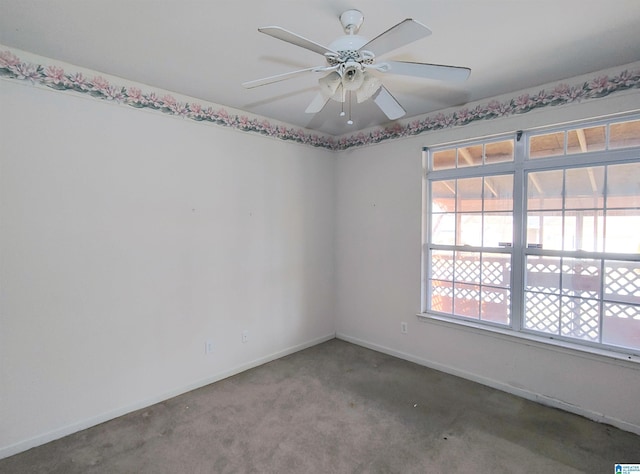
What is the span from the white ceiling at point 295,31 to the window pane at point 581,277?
1.43 meters

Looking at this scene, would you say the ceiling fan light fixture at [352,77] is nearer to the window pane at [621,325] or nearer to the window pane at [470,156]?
the window pane at [470,156]

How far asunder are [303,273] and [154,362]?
176cm

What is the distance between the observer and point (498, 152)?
118 inches

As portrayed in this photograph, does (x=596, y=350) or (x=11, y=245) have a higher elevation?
(x=11, y=245)

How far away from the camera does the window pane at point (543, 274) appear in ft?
8.95

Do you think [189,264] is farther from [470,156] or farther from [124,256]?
[470,156]

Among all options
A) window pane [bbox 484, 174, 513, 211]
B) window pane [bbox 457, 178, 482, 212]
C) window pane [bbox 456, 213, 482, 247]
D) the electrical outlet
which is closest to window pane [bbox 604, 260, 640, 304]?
window pane [bbox 484, 174, 513, 211]

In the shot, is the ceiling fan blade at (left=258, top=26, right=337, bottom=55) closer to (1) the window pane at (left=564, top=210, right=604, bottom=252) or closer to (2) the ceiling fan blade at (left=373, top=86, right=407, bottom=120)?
(2) the ceiling fan blade at (left=373, top=86, right=407, bottom=120)

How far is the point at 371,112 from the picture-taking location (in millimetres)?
3268

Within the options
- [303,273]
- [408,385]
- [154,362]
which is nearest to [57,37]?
[154,362]

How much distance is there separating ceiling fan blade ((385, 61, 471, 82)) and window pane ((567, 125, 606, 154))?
164 cm

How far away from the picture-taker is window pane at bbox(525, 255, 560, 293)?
273 cm

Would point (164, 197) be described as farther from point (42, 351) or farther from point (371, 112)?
point (371, 112)

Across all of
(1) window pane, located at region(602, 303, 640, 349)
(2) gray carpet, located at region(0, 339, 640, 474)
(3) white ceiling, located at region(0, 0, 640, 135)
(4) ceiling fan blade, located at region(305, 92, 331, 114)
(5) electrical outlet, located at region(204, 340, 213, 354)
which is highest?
(3) white ceiling, located at region(0, 0, 640, 135)
